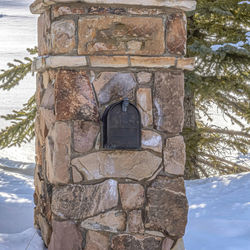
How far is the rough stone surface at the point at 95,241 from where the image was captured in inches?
112

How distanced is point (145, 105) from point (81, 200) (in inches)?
33.1

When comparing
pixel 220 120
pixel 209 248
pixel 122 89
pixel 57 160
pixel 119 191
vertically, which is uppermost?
pixel 122 89

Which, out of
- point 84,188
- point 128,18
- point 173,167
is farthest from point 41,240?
point 128,18

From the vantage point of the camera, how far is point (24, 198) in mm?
6105

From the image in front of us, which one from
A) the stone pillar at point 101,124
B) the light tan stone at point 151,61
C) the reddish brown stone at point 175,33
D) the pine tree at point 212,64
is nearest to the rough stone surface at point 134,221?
the stone pillar at point 101,124

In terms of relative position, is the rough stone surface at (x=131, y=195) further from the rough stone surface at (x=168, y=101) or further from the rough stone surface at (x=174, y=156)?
the rough stone surface at (x=168, y=101)

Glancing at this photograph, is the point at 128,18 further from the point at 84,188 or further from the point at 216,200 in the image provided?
the point at 216,200

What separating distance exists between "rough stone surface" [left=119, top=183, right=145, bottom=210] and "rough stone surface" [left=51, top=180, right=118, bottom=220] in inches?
3.6

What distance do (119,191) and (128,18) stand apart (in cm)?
126

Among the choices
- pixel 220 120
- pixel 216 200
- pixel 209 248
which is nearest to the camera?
pixel 209 248

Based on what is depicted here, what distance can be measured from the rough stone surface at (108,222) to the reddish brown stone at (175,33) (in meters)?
1.29

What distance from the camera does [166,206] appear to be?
9.63 feet

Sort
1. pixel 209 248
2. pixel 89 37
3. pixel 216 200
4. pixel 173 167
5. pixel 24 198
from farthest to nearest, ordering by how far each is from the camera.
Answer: pixel 24 198
pixel 216 200
pixel 209 248
pixel 173 167
pixel 89 37

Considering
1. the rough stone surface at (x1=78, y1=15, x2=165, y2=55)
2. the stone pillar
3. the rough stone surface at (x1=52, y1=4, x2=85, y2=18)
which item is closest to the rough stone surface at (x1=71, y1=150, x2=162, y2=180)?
the stone pillar
